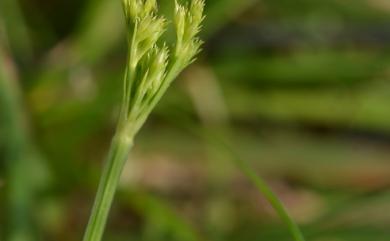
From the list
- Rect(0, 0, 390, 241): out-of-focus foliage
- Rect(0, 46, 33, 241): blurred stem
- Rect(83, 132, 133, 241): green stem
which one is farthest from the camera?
Rect(0, 0, 390, 241): out-of-focus foliage

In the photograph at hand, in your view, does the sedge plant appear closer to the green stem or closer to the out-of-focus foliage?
the green stem

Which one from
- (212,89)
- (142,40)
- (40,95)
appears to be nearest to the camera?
(142,40)

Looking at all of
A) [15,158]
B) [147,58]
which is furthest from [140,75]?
[15,158]

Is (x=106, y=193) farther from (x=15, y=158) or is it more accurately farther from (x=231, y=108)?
(x=231, y=108)

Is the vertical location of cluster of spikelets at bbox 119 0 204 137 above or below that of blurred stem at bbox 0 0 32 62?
below

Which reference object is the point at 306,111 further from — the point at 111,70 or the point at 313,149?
the point at 111,70

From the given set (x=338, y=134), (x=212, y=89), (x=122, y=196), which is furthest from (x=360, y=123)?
(x=122, y=196)

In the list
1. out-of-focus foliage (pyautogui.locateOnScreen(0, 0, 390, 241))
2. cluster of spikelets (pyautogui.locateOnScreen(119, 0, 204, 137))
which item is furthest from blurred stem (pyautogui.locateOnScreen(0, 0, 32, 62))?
cluster of spikelets (pyautogui.locateOnScreen(119, 0, 204, 137))
